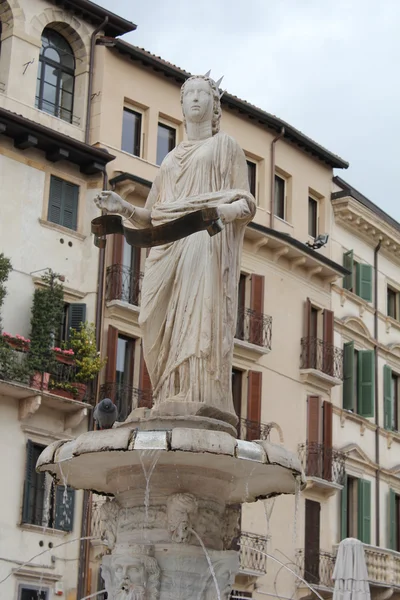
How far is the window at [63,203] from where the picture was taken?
33322mm

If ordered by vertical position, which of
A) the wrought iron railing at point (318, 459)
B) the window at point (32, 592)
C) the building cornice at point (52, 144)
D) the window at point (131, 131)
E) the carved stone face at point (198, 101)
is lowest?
the window at point (32, 592)

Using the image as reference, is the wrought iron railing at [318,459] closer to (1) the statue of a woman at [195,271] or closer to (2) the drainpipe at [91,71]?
(2) the drainpipe at [91,71]

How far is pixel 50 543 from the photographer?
30531 millimetres

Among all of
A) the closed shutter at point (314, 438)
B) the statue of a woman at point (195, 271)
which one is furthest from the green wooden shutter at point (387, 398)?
the statue of a woman at point (195, 271)

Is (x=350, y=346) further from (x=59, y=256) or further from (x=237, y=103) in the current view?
(x=59, y=256)

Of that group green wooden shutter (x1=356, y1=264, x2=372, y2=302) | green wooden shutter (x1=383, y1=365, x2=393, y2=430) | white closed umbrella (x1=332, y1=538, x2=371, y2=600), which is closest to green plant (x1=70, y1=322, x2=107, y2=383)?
green wooden shutter (x1=356, y1=264, x2=372, y2=302)

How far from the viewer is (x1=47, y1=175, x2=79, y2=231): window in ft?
109

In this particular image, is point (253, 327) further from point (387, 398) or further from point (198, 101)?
point (198, 101)

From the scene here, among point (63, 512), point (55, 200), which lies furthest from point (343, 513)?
point (55, 200)

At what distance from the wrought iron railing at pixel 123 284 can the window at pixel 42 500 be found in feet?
14.7

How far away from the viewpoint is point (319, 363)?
39.9 metres

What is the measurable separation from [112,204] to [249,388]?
24712 millimetres

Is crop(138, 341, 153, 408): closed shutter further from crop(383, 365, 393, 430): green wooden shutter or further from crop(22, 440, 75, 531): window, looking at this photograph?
crop(383, 365, 393, 430): green wooden shutter

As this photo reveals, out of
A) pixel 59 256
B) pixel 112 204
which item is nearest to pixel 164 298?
pixel 112 204
